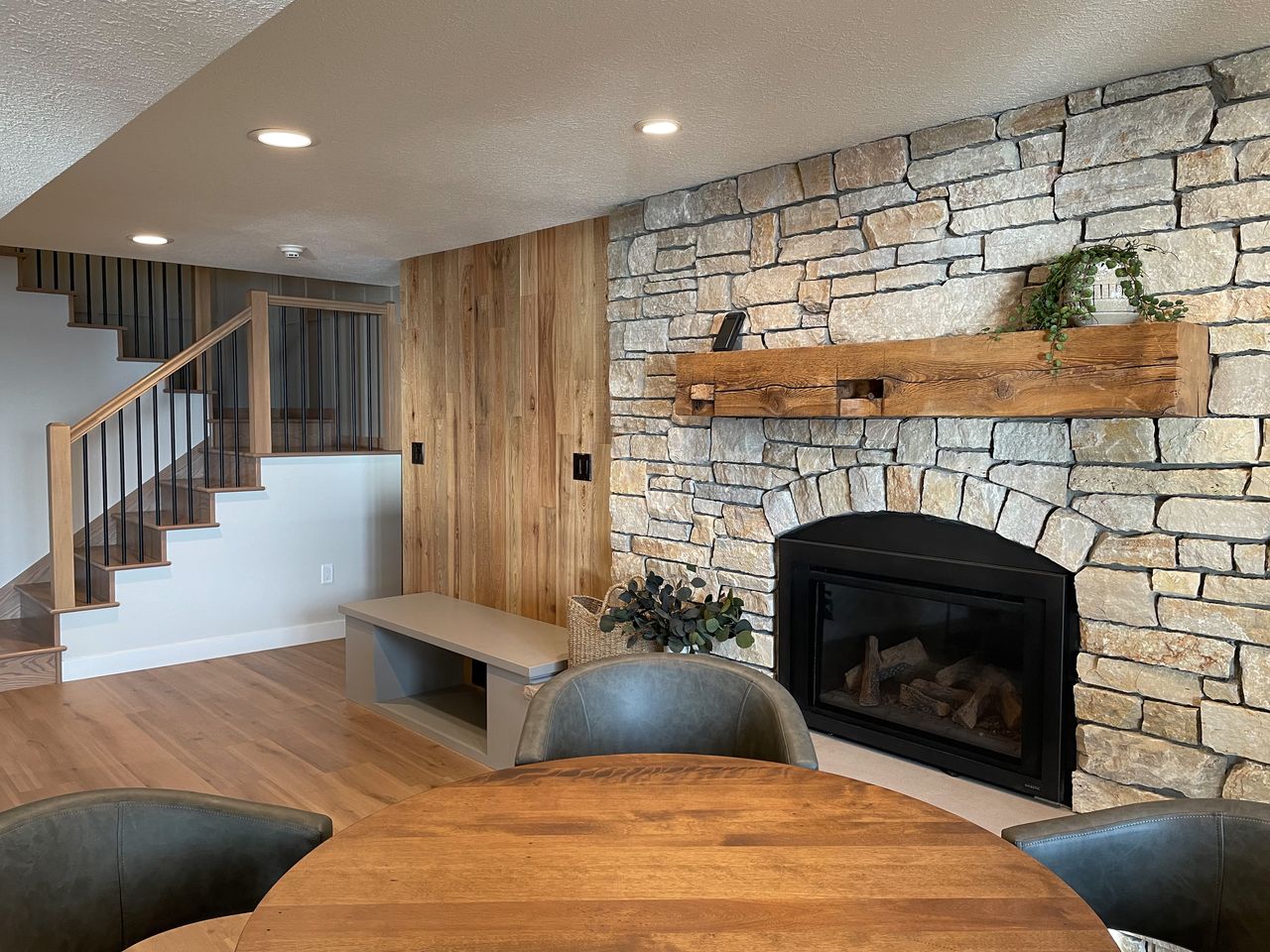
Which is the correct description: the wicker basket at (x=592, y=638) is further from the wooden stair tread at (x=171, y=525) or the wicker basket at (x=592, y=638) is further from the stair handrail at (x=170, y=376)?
the stair handrail at (x=170, y=376)

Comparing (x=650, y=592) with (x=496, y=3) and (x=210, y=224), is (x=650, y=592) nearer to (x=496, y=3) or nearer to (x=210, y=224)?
(x=496, y=3)

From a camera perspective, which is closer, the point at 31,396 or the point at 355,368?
the point at 31,396

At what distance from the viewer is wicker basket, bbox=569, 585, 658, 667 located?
3.41m

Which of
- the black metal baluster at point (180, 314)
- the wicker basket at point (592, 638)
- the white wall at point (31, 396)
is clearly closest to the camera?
the wicker basket at point (592, 638)

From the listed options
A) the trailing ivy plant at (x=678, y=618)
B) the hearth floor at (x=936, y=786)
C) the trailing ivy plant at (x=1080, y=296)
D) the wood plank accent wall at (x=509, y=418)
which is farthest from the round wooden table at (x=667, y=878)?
the wood plank accent wall at (x=509, y=418)

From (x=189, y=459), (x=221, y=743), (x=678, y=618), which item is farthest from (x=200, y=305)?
(x=678, y=618)

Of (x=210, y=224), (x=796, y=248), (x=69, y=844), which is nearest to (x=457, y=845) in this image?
(x=69, y=844)

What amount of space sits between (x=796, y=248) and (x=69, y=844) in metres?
2.53

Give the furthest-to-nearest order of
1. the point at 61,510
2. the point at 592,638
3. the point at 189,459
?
the point at 189,459 < the point at 61,510 < the point at 592,638

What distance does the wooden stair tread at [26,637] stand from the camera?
476cm

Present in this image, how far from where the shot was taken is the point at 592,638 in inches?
139

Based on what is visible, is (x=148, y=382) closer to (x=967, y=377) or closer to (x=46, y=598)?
(x=46, y=598)

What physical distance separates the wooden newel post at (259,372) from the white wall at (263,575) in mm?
179

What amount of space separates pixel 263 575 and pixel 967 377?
14.5 feet
